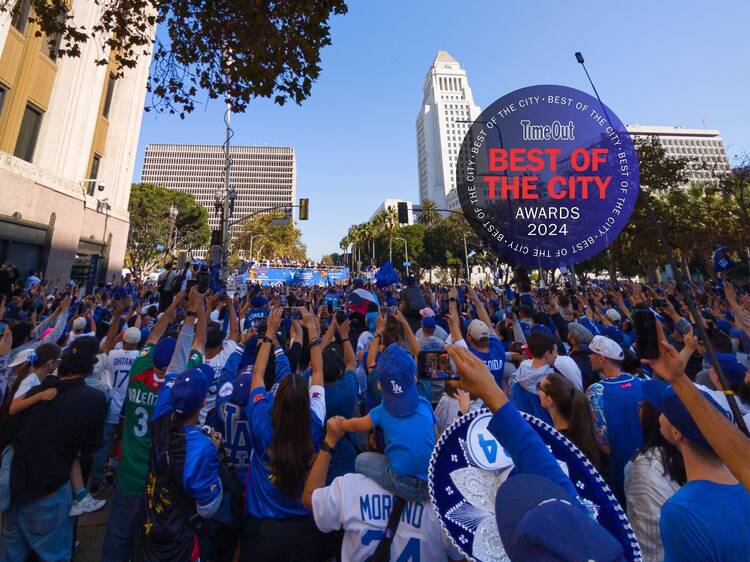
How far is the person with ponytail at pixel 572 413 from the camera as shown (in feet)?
8.26

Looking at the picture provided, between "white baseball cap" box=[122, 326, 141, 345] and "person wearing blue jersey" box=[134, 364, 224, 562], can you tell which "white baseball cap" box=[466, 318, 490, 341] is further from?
"white baseball cap" box=[122, 326, 141, 345]

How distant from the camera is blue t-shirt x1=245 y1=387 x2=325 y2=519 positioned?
95.6 inches

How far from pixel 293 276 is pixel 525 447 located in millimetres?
37383

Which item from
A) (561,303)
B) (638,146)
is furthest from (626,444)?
(638,146)

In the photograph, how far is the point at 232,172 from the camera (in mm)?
139375

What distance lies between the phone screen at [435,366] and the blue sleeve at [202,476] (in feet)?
5.08

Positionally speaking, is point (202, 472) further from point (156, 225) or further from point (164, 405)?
point (156, 225)

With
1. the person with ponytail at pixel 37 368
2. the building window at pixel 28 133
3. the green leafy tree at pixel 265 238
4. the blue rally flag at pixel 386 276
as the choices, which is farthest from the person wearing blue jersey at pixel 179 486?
the green leafy tree at pixel 265 238

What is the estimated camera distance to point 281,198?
14600cm

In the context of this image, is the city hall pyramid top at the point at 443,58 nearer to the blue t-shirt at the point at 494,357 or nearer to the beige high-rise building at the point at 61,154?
the beige high-rise building at the point at 61,154

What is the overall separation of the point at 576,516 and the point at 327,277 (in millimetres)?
38992

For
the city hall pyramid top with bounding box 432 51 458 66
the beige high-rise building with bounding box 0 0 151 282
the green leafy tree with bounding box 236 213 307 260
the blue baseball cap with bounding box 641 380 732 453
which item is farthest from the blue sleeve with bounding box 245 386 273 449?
the city hall pyramid top with bounding box 432 51 458 66

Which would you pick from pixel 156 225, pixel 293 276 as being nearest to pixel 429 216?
pixel 293 276

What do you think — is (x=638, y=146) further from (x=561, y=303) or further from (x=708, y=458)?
(x=708, y=458)
